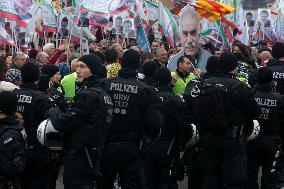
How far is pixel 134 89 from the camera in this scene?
29.0 ft

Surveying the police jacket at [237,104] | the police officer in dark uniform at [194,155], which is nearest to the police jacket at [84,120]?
the police jacket at [237,104]

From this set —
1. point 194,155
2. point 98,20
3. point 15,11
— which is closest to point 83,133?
point 194,155

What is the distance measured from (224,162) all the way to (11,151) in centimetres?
318

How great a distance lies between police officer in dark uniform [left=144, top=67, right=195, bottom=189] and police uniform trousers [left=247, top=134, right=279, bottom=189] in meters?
0.93

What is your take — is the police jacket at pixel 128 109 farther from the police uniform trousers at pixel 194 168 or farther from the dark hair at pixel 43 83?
the police uniform trousers at pixel 194 168

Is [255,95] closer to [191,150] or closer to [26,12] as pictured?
[191,150]

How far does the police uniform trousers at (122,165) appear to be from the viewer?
8.77 m

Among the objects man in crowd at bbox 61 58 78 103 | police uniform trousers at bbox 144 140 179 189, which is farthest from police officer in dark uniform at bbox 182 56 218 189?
man in crowd at bbox 61 58 78 103

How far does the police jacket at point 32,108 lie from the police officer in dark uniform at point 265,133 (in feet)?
10.1

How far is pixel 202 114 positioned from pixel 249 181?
148cm

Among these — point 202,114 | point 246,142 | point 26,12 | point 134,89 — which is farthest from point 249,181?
point 26,12

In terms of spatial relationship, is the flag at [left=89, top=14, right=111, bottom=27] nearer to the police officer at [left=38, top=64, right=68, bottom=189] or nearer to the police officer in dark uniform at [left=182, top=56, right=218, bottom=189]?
the police officer at [left=38, top=64, right=68, bottom=189]

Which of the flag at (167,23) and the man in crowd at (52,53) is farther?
the flag at (167,23)

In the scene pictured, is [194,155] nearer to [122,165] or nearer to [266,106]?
[266,106]
